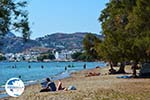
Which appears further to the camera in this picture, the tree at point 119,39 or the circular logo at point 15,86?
the tree at point 119,39

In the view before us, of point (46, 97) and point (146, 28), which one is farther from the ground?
point (146, 28)

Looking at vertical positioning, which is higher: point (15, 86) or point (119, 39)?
point (119, 39)

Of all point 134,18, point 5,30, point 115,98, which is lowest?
point 115,98

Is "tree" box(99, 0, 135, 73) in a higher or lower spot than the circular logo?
higher

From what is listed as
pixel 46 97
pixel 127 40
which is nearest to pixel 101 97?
pixel 46 97

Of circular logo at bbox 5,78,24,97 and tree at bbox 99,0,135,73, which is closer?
circular logo at bbox 5,78,24,97

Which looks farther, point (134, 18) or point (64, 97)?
point (134, 18)

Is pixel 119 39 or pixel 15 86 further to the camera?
pixel 119 39

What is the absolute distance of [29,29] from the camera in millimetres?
12953

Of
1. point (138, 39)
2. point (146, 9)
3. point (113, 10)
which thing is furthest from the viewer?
point (113, 10)

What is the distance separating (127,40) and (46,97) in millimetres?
21992

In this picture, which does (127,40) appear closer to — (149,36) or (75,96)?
(149,36)

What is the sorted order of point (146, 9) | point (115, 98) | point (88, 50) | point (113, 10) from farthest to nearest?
point (88, 50)
point (113, 10)
point (146, 9)
point (115, 98)

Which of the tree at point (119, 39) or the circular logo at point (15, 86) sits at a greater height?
the tree at point (119, 39)
